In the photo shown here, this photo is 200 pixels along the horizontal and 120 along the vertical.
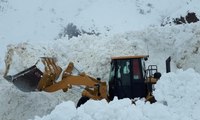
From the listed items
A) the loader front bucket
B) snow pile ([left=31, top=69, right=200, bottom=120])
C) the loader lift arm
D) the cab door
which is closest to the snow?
snow pile ([left=31, top=69, right=200, bottom=120])

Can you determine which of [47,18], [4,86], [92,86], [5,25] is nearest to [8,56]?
[4,86]

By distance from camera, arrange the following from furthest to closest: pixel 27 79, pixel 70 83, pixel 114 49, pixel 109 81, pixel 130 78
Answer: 1. pixel 114 49
2. pixel 27 79
3. pixel 70 83
4. pixel 109 81
5. pixel 130 78

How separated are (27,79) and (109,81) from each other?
1912 mm

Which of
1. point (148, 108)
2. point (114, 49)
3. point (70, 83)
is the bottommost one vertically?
point (148, 108)

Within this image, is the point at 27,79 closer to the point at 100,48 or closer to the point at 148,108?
the point at 148,108

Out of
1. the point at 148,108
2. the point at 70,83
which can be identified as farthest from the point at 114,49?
the point at 148,108

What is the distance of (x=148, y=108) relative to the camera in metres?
6.53

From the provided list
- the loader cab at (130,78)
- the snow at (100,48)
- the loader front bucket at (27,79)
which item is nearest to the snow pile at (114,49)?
the snow at (100,48)

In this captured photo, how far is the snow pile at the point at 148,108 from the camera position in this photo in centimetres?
634

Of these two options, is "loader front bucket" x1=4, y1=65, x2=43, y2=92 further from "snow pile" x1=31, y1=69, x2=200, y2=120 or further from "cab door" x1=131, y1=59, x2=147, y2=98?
"snow pile" x1=31, y1=69, x2=200, y2=120

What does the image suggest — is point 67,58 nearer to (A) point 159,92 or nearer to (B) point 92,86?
(B) point 92,86

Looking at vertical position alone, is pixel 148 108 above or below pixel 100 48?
below

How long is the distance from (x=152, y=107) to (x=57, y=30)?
18.0 m

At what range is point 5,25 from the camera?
23.0 m
